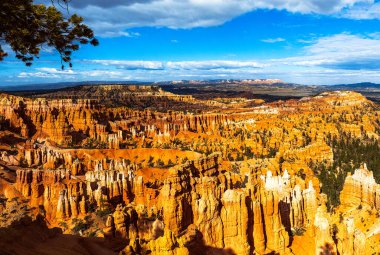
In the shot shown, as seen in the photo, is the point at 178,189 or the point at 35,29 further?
the point at 178,189

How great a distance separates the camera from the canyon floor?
23.9m

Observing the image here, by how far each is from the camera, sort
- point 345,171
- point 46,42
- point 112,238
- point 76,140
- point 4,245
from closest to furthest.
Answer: point 46,42 → point 4,245 → point 112,238 → point 345,171 → point 76,140

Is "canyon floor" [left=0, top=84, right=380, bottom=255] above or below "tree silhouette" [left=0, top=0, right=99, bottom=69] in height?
below

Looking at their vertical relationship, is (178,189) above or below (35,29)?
below

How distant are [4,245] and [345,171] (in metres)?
57.5

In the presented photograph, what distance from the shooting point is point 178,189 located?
2964 cm

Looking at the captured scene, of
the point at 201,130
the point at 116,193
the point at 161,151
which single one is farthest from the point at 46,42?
the point at 201,130

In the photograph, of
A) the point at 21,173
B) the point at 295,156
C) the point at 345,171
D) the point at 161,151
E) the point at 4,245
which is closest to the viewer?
the point at 4,245

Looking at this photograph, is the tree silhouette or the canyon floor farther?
the canyon floor

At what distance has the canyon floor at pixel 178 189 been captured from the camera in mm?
23938

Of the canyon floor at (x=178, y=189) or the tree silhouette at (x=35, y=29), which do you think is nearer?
the tree silhouette at (x=35, y=29)

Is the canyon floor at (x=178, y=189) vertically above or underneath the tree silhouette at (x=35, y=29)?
underneath

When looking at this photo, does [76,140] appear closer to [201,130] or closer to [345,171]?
[201,130]

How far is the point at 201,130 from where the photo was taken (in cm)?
10912
